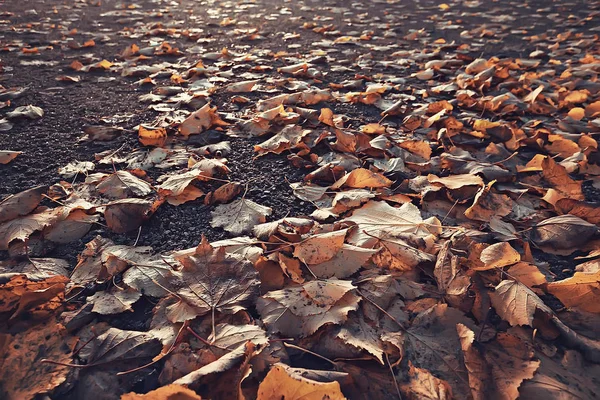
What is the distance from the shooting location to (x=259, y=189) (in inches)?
63.4

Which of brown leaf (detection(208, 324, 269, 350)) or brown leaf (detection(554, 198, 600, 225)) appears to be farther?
brown leaf (detection(554, 198, 600, 225))

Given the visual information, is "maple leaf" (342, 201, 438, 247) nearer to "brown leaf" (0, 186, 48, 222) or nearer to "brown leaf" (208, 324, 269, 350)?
"brown leaf" (208, 324, 269, 350)

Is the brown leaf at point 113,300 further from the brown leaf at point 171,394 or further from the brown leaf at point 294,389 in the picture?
the brown leaf at point 294,389

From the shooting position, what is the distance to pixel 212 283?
42.8 inches

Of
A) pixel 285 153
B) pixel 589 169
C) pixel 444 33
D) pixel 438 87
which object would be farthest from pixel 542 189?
pixel 444 33

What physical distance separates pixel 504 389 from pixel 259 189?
1.06 m

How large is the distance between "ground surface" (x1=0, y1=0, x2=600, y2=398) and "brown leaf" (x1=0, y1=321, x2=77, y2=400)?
42 mm

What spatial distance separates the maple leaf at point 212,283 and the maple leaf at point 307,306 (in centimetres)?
6

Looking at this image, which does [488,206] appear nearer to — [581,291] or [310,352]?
[581,291]

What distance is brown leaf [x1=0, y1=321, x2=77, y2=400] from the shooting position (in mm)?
862

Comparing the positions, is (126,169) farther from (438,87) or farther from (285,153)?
(438,87)

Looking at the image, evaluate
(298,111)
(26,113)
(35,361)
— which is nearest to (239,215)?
(35,361)

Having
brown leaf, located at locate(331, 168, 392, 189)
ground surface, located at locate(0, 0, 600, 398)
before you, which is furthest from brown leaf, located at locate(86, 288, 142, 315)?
brown leaf, located at locate(331, 168, 392, 189)

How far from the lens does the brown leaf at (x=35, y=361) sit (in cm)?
86
